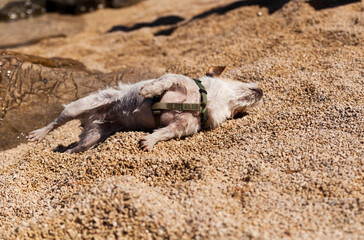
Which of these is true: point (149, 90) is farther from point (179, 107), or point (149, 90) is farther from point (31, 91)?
point (31, 91)

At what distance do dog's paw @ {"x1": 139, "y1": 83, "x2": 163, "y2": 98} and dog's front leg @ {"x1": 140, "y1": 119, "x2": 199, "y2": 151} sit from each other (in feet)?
1.39

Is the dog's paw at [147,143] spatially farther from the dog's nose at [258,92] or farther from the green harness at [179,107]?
the dog's nose at [258,92]

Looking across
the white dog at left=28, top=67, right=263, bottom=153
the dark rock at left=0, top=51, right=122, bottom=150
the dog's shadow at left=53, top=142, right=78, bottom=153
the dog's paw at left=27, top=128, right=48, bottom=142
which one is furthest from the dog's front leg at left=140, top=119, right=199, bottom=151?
the dark rock at left=0, top=51, right=122, bottom=150

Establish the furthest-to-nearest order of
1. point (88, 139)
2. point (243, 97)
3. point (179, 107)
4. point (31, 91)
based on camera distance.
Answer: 1. point (31, 91)
2. point (243, 97)
3. point (88, 139)
4. point (179, 107)

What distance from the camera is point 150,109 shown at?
377cm

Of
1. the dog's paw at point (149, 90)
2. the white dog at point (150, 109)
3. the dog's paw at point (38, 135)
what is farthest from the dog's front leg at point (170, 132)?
the dog's paw at point (38, 135)

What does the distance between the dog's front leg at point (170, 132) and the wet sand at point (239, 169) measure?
0.08 meters

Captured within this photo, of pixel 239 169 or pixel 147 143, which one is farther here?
pixel 147 143

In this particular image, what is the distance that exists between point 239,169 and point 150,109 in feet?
4.16

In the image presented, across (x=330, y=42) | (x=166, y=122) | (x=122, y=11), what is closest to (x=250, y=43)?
(x=330, y=42)

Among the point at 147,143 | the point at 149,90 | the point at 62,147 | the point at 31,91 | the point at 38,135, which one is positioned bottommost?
the point at 62,147

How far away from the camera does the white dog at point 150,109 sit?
376 cm

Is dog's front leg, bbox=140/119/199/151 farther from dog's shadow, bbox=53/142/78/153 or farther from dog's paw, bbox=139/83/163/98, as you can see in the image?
dog's shadow, bbox=53/142/78/153

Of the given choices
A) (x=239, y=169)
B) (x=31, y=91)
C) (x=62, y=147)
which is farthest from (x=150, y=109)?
(x=31, y=91)
